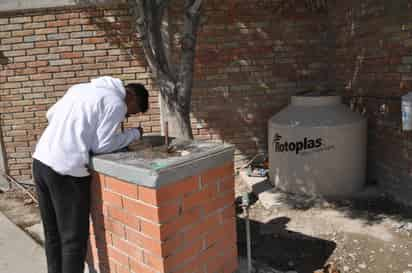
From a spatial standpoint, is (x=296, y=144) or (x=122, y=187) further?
(x=296, y=144)

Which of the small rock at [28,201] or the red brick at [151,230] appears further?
the small rock at [28,201]

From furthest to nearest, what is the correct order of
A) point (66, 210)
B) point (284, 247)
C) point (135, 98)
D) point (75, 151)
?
point (284, 247), point (135, 98), point (66, 210), point (75, 151)

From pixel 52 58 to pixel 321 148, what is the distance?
3800mm

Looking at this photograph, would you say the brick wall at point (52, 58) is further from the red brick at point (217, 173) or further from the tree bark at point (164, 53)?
the red brick at point (217, 173)

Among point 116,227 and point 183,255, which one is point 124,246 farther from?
point 183,255

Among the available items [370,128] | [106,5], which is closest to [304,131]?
[370,128]

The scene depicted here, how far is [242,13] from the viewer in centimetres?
515

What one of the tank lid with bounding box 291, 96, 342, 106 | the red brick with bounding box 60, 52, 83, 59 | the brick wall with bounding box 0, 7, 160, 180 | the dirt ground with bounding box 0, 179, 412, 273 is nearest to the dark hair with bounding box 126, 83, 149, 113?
the dirt ground with bounding box 0, 179, 412, 273

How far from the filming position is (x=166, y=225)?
183 centimetres

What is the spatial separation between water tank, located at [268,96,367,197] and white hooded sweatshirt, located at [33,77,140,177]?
9.01ft

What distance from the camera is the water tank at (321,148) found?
4246 mm

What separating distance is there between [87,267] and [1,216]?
255 centimetres

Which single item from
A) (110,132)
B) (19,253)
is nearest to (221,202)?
(110,132)

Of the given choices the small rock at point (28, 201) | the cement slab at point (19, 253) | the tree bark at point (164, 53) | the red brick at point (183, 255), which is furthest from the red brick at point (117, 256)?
the small rock at point (28, 201)
